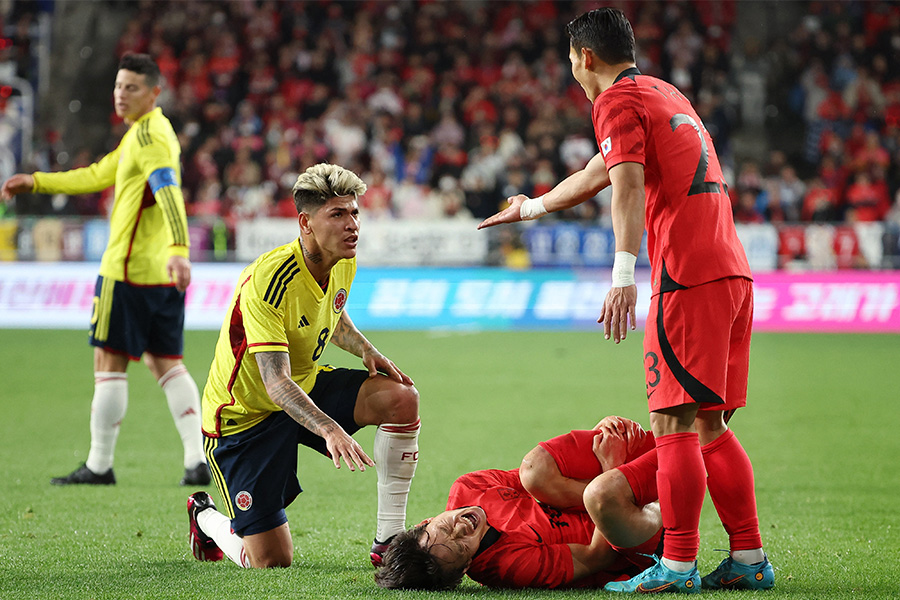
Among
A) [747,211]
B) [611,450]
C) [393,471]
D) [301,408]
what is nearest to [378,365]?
[393,471]

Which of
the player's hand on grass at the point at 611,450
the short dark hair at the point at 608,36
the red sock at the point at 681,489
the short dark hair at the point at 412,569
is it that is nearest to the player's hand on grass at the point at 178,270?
the short dark hair at the point at 412,569

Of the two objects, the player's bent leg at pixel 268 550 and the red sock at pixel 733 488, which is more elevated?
the red sock at pixel 733 488

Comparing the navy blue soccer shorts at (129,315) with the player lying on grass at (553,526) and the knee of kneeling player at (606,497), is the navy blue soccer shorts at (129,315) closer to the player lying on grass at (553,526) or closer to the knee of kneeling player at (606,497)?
the player lying on grass at (553,526)

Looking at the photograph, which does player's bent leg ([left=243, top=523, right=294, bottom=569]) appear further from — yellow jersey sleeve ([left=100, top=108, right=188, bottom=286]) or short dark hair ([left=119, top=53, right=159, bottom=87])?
short dark hair ([left=119, top=53, right=159, bottom=87])

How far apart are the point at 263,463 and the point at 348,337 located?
719 millimetres

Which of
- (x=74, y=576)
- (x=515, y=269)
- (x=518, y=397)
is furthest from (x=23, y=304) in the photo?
(x=74, y=576)

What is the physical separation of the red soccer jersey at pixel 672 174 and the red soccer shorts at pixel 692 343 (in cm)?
6

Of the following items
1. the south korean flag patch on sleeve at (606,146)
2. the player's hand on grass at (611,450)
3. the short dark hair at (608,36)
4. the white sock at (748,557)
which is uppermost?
the short dark hair at (608,36)

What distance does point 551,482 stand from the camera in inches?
151

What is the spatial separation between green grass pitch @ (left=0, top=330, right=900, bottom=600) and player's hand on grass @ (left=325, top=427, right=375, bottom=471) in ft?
1.73

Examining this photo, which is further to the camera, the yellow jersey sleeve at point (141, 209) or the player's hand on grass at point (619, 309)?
the yellow jersey sleeve at point (141, 209)

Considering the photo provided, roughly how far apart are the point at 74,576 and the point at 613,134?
2.61 m

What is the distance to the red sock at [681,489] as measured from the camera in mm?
3361

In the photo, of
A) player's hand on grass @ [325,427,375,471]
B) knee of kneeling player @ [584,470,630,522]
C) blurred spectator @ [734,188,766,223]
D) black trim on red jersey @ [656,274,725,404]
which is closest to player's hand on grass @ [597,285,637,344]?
black trim on red jersey @ [656,274,725,404]
